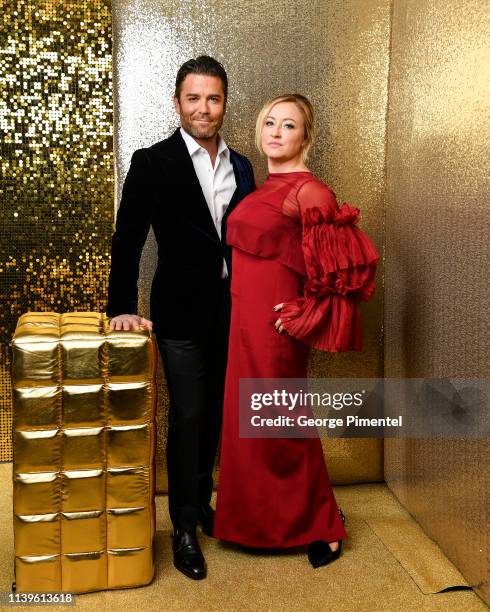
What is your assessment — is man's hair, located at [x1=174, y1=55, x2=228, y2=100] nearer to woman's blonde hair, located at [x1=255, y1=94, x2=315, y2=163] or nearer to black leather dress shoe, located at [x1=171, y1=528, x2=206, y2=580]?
woman's blonde hair, located at [x1=255, y1=94, x2=315, y2=163]

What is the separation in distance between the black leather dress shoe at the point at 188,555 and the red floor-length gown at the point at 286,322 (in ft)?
0.41

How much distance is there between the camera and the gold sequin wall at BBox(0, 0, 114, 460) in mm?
3037

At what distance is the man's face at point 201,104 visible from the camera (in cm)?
245

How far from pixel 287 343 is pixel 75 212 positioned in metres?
1.23

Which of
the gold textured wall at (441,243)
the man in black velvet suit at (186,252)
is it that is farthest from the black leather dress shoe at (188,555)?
the gold textured wall at (441,243)

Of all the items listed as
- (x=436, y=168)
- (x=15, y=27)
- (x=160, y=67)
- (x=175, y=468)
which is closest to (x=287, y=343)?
(x=175, y=468)

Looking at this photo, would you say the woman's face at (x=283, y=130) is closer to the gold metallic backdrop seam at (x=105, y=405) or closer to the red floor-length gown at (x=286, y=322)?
the red floor-length gown at (x=286, y=322)

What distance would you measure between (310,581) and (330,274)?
1006 millimetres

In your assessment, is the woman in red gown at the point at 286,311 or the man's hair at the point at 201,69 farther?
the man's hair at the point at 201,69

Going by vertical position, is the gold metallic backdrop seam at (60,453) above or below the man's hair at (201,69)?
below

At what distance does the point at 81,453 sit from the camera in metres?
2.21

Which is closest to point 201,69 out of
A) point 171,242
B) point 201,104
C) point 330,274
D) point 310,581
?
point 201,104

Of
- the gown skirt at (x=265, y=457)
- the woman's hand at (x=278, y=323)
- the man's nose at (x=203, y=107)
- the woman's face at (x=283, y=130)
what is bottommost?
the gown skirt at (x=265, y=457)

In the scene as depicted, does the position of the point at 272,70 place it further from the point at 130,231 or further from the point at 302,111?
the point at 130,231
